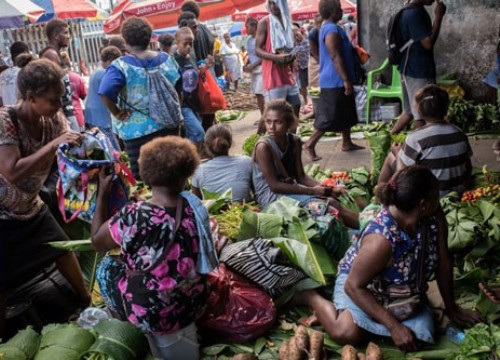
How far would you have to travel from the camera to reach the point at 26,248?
3.65 m

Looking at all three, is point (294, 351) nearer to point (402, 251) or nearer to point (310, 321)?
point (310, 321)

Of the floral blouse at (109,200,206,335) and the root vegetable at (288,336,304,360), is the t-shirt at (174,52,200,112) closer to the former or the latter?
the floral blouse at (109,200,206,335)

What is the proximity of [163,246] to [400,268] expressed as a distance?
4.04ft

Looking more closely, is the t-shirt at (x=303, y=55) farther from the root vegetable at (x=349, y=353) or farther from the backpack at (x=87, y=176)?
the root vegetable at (x=349, y=353)

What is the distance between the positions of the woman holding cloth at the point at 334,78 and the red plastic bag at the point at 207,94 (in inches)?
48.7

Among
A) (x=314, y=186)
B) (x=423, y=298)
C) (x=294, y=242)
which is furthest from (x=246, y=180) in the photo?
(x=423, y=298)

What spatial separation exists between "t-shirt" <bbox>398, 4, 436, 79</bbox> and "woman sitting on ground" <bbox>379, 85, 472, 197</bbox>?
7.64 feet

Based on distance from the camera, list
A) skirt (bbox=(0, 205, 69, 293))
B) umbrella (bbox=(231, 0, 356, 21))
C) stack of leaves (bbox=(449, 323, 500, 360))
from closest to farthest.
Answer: stack of leaves (bbox=(449, 323, 500, 360)) → skirt (bbox=(0, 205, 69, 293)) → umbrella (bbox=(231, 0, 356, 21))

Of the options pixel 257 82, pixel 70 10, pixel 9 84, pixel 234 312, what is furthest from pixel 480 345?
pixel 70 10

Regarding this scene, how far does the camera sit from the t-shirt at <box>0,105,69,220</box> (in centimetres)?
333

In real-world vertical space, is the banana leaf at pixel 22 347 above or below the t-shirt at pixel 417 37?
below

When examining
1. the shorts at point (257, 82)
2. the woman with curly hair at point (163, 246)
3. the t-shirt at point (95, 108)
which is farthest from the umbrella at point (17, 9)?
the woman with curly hair at point (163, 246)

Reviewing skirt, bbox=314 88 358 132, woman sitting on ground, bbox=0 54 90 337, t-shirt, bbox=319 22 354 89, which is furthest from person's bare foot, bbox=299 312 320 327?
t-shirt, bbox=319 22 354 89

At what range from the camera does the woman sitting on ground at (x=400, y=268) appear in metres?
2.93
